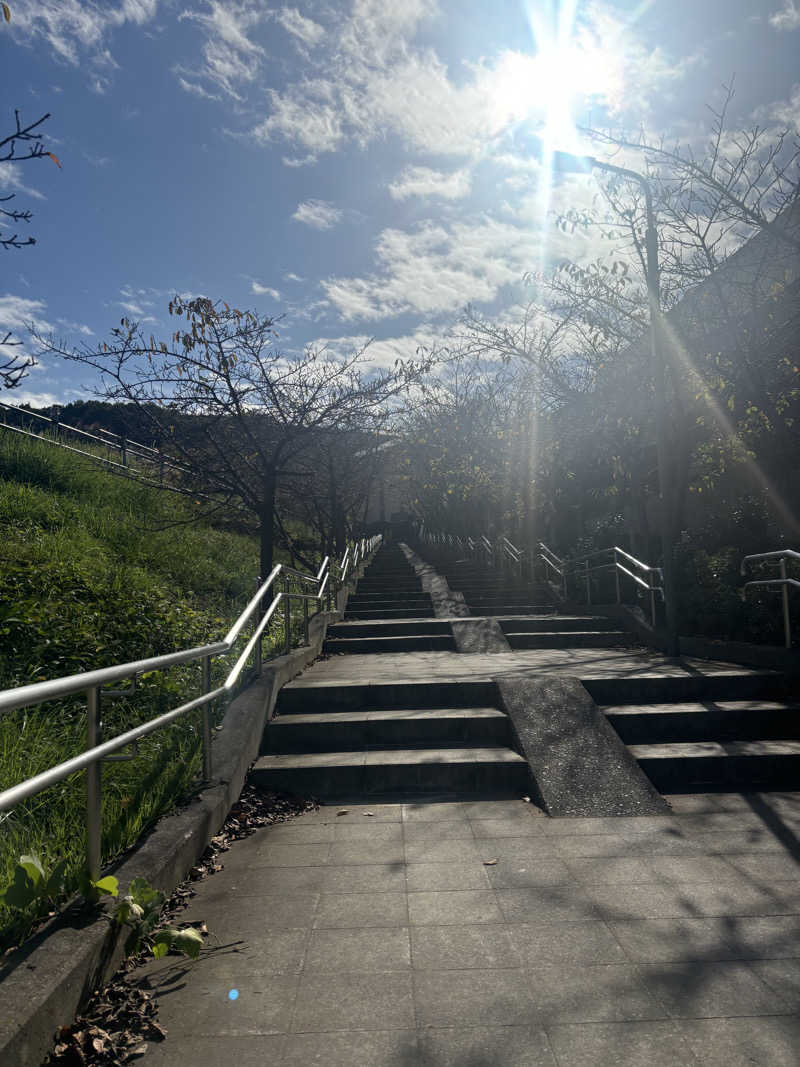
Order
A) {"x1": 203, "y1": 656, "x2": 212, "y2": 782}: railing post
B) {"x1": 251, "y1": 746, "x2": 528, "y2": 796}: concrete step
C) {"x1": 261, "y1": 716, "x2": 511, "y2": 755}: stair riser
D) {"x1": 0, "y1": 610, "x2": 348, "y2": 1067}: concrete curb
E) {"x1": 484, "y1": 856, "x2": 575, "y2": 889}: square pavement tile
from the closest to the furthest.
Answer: {"x1": 0, "y1": 610, "x2": 348, "y2": 1067}: concrete curb → {"x1": 484, "y1": 856, "x2": 575, "y2": 889}: square pavement tile → {"x1": 203, "y1": 656, "x2": 212, "y2": 782}: railing post → {"x1": 251, "y1": 746, "x2": 528, "y2": 796}: concrete step → {"x1": 261, "y1": 716, "x2": 511, "y2": 755}: stair riser

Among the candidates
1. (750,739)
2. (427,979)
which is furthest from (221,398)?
(427,979)

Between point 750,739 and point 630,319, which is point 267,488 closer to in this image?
point 750,739

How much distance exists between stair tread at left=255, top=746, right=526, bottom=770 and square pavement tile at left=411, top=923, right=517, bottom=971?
225 centimetres

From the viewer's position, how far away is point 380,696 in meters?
6.94

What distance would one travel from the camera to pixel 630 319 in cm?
1250

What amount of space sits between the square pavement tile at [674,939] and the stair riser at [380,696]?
3.63 m

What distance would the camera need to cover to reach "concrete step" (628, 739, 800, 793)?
545cm

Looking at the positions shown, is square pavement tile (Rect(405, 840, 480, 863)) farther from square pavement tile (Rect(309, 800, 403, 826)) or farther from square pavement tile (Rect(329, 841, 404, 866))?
square pavement tile (Rect(309, 800, 403, 826))

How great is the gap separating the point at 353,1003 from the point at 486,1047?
542mm

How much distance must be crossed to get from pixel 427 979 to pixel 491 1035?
1.44 feet

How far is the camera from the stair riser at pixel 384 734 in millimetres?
6086

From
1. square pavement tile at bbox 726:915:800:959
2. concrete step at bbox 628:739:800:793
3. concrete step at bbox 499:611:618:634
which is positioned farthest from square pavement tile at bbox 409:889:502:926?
concrete step at bbox 499:611:618:634

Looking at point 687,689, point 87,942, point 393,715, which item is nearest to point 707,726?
point 687,689

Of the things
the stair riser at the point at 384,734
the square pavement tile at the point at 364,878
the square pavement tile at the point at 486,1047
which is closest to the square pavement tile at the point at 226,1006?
the square pavement tile at the point at 486,1047
